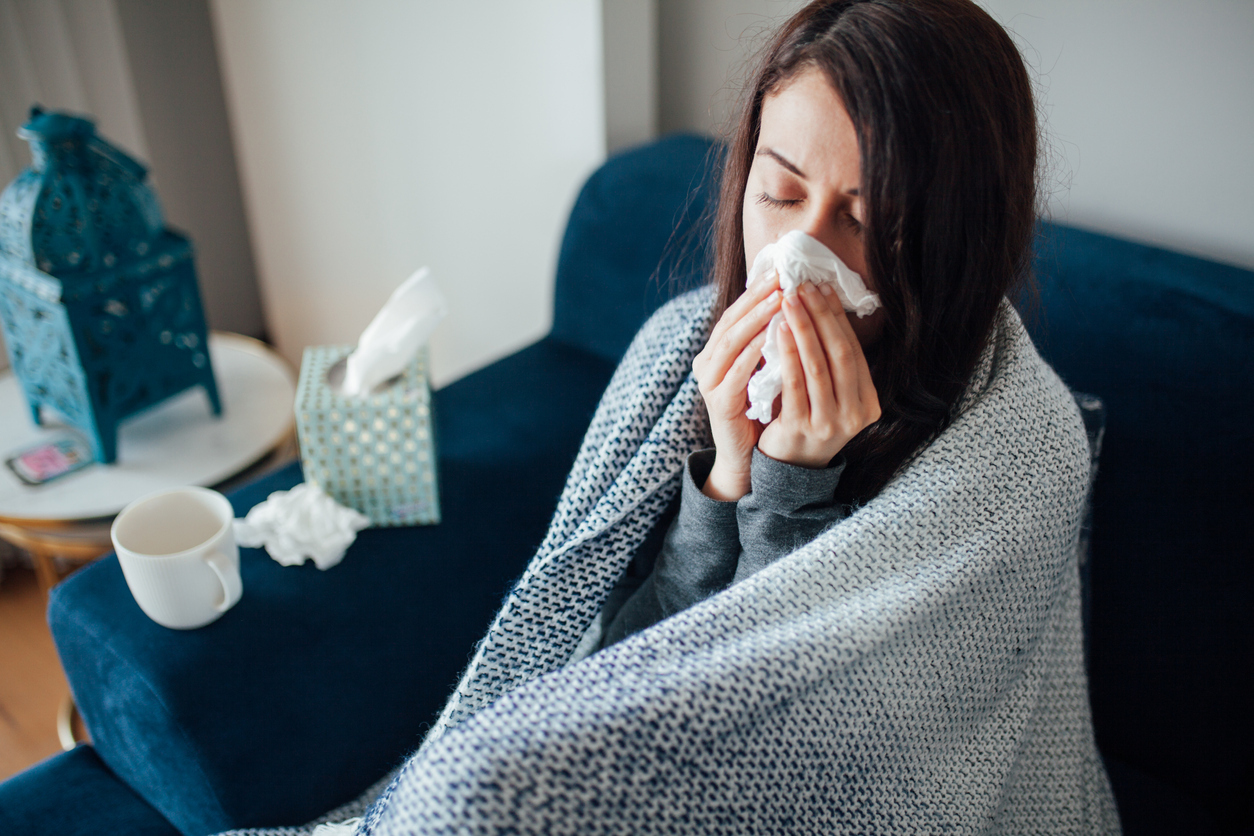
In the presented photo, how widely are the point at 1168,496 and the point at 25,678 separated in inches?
68.6

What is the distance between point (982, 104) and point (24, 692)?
1.68 meters

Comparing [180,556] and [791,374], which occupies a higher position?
[791,374]

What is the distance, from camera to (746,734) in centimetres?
56

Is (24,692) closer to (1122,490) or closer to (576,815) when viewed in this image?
(576,815)

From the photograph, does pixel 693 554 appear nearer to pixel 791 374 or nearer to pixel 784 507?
pixel 784 507

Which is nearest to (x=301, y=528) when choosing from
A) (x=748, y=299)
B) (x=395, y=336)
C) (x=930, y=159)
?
(x=395, y=336)

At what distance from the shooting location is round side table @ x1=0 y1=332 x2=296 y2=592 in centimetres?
120

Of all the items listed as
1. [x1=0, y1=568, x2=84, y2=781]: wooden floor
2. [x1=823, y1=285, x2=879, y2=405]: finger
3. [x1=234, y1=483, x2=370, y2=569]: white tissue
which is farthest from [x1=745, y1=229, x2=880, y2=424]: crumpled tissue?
[x1=0, y1=568, x2=84, y2=781]: wooden floor

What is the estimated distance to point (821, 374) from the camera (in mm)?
630

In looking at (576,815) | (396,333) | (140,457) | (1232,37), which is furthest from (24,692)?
(1232,37)

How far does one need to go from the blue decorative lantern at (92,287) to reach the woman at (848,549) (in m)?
0.81

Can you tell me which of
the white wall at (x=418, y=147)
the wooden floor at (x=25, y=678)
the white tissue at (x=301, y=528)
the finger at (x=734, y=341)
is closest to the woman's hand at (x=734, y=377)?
the finger at (x=734, y=341)

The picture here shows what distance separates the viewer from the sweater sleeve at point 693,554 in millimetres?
753

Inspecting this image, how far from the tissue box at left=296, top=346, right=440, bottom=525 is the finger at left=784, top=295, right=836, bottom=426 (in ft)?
1.62
